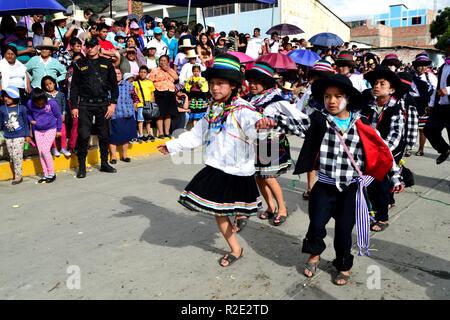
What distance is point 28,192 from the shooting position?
6.20 metres

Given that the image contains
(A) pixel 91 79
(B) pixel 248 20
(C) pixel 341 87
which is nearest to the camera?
(C) pixel 341 87

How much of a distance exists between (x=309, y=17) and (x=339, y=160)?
33.3 metres

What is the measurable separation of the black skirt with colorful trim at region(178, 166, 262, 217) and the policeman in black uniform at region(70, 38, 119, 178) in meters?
3.84

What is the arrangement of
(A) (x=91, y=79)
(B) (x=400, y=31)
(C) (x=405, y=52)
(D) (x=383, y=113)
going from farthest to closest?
(B) (x=400, y=31) → (C) (x=405, y=52) → (A) (x=91, y=79) → (D) (x=383, y=113)

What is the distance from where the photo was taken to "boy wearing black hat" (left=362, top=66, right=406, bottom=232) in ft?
14.4

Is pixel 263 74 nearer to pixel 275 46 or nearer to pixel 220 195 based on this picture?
pixel 220 195

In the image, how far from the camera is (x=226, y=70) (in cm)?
356

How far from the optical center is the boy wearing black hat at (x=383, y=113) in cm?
439

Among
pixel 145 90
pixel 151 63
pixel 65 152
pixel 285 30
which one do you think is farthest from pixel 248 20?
pixel 65 152

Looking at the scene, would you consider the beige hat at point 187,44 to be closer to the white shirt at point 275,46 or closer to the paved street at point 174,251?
the white shirt at point 275,46

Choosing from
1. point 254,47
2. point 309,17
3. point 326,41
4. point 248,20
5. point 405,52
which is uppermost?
point 248,20

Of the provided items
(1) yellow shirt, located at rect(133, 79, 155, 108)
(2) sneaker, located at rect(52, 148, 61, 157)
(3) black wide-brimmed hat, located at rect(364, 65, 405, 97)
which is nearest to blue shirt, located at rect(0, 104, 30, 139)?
(2) sneaker, located at rect(52, 148, 61, 157)
